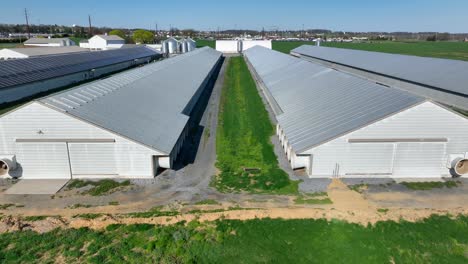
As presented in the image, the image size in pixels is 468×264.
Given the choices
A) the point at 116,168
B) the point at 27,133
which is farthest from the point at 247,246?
the point at 27,133

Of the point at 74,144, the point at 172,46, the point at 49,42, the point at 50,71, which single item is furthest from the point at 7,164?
the point at 49,42

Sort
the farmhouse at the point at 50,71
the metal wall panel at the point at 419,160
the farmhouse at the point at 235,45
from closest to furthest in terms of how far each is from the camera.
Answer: the metal wall panel at the point at 419,160 → the farmhouse at the point at 50,71 → the farmhouse at the point at 235,45

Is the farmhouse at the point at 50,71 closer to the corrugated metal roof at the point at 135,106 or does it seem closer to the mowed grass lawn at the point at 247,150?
the corrugated metal roof at the point at 135,106

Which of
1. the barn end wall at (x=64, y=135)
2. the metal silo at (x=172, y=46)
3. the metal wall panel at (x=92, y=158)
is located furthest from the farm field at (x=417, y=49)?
the metal wall panel at (x=92, y=158)

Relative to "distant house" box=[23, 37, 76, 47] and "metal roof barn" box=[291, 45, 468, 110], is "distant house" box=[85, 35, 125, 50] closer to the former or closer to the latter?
"distant house" box=[23, 37, 76, 47]

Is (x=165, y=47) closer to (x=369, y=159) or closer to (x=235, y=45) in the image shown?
(x=235, y=45)
